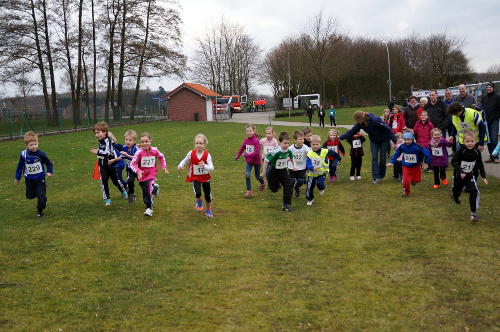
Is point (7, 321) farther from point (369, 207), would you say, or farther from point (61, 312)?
point (369, 207)

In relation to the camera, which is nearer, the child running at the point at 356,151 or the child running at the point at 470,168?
the child running at the point at 470,168

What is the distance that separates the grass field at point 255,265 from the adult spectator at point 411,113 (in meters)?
4.01

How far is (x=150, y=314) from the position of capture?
197 inches

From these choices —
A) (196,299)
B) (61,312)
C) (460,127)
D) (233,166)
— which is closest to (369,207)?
(460,127)

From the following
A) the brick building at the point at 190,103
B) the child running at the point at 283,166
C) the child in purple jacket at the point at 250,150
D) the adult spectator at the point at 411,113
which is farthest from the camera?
the brick building at the point at 190,103

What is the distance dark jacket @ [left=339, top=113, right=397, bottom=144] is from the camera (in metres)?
12.0

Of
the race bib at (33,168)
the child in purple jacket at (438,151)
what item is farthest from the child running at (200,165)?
the child in purple jacket at (438,151)

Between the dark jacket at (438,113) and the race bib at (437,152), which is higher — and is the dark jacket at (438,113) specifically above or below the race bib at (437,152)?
above

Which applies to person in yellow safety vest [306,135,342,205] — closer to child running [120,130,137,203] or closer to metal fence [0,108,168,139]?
child running [120,130,137,203]

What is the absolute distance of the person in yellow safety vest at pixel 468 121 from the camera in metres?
10.5

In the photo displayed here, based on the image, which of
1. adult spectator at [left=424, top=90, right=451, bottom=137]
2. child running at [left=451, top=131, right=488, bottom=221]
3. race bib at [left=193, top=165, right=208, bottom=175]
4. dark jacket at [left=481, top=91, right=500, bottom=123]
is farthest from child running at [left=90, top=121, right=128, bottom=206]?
dark jacket at [left=481, top=91, right=500, bottom=123]

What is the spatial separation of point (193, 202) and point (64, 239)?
3.35m

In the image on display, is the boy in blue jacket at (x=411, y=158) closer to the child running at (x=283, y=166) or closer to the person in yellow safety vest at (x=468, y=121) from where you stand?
the person in yellow safety vest at (x=468, y=121)

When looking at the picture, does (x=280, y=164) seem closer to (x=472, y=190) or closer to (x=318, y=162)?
(x=318, y=162)
